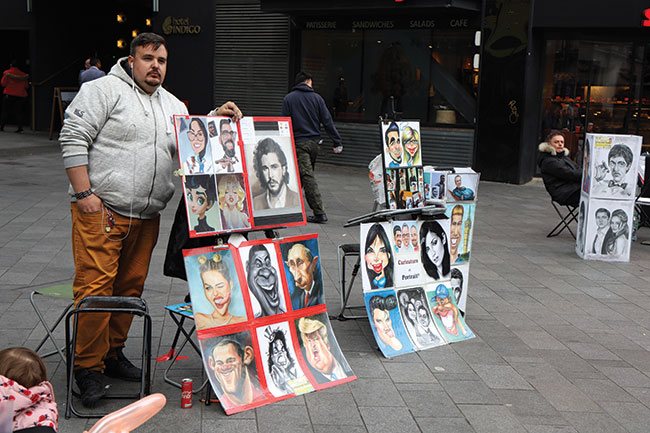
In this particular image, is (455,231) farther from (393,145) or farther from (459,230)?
(393,145)

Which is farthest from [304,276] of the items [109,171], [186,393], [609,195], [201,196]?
[609,195]

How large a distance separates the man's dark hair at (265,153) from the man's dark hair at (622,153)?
494 centimetres

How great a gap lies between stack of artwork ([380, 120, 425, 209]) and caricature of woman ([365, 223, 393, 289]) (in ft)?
3.29

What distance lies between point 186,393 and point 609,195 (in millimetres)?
5877

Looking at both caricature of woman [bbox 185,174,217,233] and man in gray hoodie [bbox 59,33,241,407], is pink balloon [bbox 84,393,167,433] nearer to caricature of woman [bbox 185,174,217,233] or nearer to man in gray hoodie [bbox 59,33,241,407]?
man in gray hoodie [bbox 59,33,241,407]

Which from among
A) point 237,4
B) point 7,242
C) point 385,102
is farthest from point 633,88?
point 7,242

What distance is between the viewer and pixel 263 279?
182 inches

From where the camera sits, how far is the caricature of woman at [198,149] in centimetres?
432

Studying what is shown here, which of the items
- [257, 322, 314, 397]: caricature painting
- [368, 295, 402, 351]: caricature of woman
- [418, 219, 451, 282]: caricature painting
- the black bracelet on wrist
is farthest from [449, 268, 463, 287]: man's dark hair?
the black bracelet on wrist

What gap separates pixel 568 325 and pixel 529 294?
92cm

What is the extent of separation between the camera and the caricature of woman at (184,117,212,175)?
4.32 m

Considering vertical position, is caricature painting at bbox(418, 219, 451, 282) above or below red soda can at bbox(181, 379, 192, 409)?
above

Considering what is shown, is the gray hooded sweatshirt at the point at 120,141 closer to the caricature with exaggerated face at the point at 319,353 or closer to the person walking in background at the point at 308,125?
the caricature with exaggerated face at the point at 319,353

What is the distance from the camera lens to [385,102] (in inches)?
618
